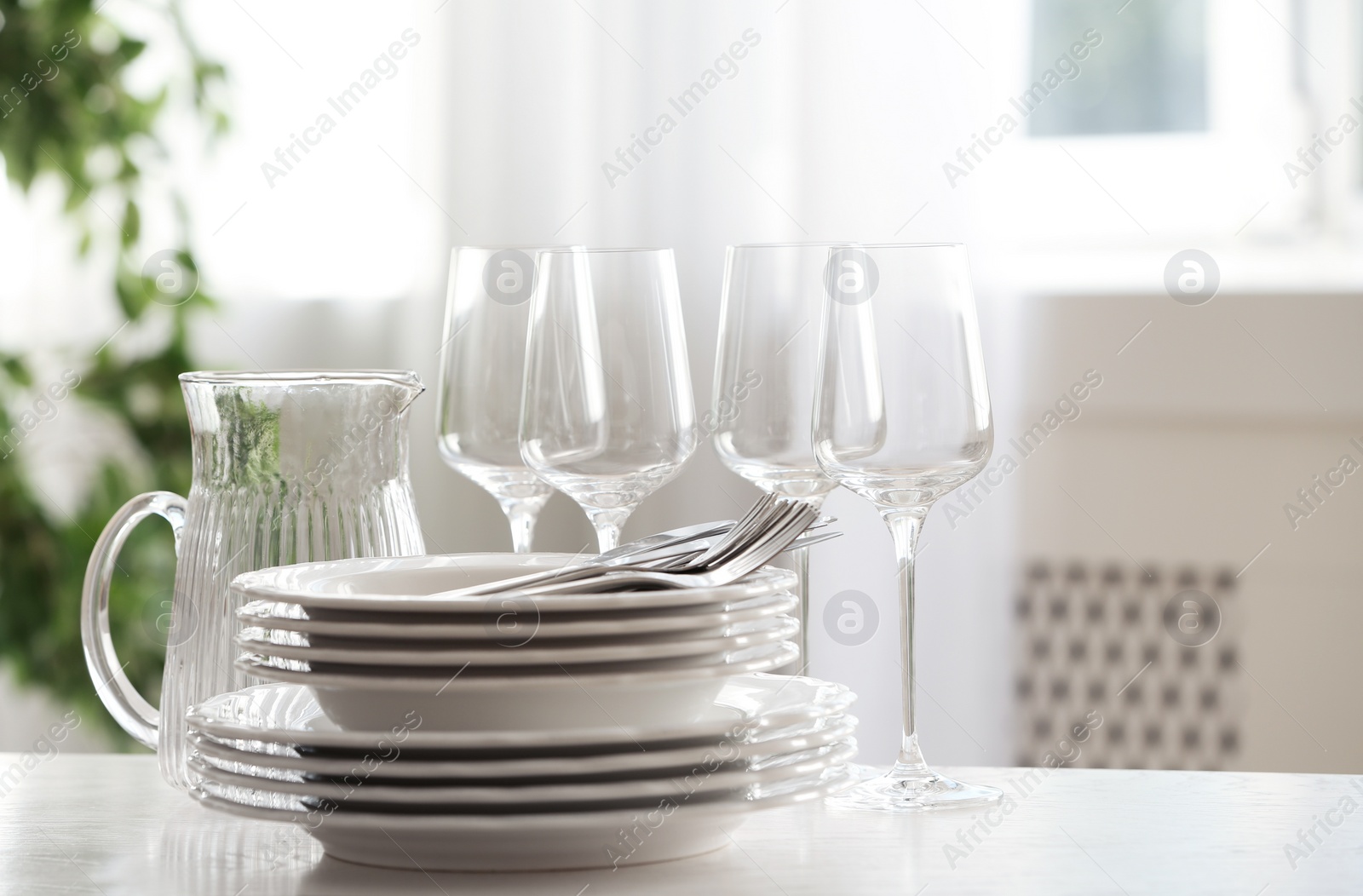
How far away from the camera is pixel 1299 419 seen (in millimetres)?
1636

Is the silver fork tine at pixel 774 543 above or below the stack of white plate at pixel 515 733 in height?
above

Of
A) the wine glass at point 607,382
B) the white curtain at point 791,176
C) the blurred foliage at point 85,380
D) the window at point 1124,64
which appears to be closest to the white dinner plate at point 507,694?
the wine glass at point 607,382

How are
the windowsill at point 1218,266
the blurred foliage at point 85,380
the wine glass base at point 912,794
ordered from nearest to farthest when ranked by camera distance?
1. the wine glass base at point 912,794
2. the blurred foliage at point 85,380
3. the windowsill at point 1218,266

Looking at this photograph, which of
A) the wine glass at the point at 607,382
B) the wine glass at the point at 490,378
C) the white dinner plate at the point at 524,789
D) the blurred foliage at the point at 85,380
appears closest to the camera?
the white dinner plate at the point at 524,789

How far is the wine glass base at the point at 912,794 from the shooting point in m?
0.59

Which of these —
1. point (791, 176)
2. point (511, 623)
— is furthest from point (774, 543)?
point (791, 176)

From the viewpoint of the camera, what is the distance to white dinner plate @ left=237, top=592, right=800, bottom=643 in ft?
1.54

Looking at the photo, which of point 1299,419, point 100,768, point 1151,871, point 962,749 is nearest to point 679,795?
point 1151,871

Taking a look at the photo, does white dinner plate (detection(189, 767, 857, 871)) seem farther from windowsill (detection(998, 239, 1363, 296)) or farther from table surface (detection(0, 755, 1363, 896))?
windowsill (detection(998, 239, 1363, 296))

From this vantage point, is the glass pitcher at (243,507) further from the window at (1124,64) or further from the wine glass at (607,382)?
the window at (1124,64)

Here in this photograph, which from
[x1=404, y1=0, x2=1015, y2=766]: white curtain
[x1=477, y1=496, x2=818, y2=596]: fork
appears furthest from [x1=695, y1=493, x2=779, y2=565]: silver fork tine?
[x1=404, y1=0, x2=1015, y2=766]: white curtain

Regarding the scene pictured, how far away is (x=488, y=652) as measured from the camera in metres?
0.47

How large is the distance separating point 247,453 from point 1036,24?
159 centimetres

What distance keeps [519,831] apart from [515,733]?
0.03m
